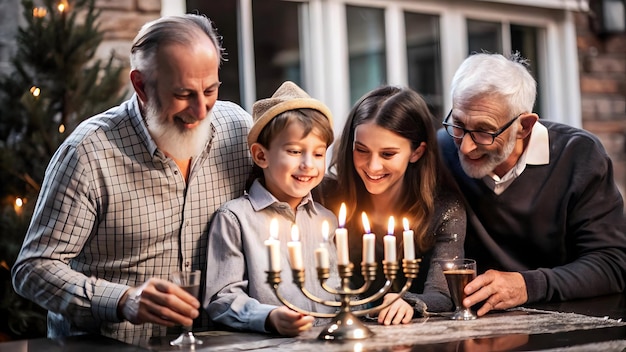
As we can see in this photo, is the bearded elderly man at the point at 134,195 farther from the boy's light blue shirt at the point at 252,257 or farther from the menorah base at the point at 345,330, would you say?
the menorah base at the point at 345,330

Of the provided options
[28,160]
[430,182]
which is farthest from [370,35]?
[430,182]

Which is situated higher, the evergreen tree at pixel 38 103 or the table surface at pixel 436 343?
the evergreen tree at pixel 38 103

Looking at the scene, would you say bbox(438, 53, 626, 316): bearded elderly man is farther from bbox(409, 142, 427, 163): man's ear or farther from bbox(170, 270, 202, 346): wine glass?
bbox(170, 270, 202, 346): wine glass

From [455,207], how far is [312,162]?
1.68 feet

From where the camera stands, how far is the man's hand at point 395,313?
219 cm

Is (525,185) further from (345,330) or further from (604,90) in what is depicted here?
(604,90)

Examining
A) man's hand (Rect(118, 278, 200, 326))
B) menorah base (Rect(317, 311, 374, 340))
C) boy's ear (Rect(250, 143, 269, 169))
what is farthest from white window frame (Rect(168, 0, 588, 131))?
menorah base (Rect(317, 311, 374, 340))

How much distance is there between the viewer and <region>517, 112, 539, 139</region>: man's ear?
9.11 feet

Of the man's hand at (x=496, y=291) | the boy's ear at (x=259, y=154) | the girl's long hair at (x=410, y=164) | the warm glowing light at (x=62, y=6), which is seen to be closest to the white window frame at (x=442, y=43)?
the warm glowing light at (x=62, y=6)

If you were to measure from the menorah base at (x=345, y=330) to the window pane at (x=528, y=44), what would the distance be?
12.0 ft

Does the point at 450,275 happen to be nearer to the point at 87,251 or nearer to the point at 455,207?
the point at 455,207

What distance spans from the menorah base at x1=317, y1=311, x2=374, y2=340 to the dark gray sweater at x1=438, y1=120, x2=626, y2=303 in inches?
34.9

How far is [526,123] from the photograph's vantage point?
2803mm

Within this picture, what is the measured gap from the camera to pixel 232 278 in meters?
2.28
